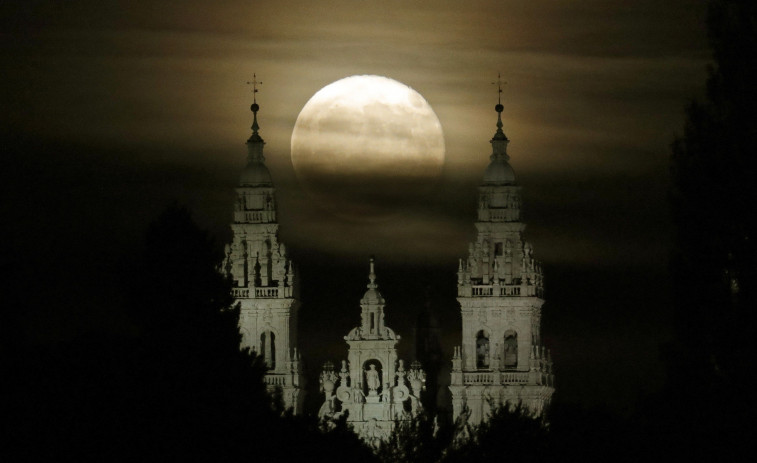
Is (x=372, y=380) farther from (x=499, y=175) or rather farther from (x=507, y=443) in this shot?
(x=507, y=443)

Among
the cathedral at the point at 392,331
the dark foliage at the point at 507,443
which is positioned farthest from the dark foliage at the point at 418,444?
the cathedral at the point at 392,331

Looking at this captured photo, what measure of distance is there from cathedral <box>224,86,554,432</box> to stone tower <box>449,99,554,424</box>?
0.04 meters

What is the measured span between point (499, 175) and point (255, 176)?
36.2 feet

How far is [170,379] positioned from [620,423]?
14.4 meters

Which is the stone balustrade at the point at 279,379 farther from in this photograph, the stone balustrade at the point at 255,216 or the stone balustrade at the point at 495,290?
the stone balustrade at the point at 495,290

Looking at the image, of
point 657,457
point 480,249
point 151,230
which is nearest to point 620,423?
point 657,457

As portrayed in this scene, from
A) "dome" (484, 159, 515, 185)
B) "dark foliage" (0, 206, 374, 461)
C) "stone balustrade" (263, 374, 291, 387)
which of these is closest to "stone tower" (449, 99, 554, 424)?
"dome" (484, 159, 515, 185)

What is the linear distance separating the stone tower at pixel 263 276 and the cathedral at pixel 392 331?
0.15 feet

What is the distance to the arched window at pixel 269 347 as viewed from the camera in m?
150

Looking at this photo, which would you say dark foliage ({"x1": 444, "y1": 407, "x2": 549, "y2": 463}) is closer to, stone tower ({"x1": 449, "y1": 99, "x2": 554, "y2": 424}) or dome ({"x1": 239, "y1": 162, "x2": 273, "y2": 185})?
stone tower ({"x1": 449, "y1": 99, "x2": 554, "y2": 424})

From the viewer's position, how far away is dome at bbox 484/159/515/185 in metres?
148

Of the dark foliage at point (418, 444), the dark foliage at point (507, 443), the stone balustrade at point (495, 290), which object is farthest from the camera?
the stone balustrade at point (495, 290)

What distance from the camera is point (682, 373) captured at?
8950 cm

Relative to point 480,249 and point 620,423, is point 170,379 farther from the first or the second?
point 480,249
